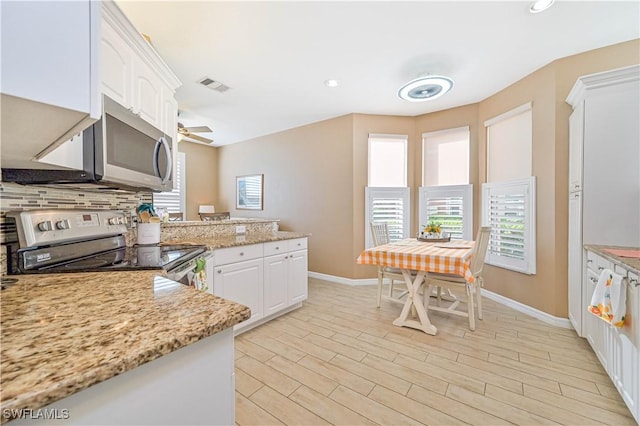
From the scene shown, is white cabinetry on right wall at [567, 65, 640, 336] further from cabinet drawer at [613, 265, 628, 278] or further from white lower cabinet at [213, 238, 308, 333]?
white lower cabinet at [213, 238, 308, 333]

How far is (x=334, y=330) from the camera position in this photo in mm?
2590

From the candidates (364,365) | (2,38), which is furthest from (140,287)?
(364,365)

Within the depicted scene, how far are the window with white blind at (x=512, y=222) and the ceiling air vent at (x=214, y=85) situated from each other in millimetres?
3576

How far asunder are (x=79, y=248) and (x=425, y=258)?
2.51 meters

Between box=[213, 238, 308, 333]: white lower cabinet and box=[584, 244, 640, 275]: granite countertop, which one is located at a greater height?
box=[584, 244, 640, 275]: granite countertop

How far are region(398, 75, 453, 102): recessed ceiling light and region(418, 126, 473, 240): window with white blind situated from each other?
1449mm

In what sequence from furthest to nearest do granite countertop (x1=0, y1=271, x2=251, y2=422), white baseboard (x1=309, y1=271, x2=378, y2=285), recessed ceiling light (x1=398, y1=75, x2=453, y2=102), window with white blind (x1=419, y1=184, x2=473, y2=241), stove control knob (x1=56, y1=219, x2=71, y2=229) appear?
1. white baseboard (x1=309, y1=271, x2=378, y2=285)
2. window with white blind (x1=419, y1=184, x2=473, y2=241)
3. recessed ceiling light (x1=398, y1=75, x2=453, y2=102)
4. stove control knob (x1=56, y1=219, x2=71, y2=229)
5. granite countertop (x1=0, y1=271, x2=251, y2=422)

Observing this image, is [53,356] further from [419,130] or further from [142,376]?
[419,130]

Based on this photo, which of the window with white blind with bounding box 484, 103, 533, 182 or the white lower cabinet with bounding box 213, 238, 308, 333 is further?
the window with white blind with bounding box 484, 103, 533, 182

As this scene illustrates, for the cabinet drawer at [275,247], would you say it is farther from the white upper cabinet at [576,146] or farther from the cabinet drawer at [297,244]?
the white upper cabinet at [576,146]

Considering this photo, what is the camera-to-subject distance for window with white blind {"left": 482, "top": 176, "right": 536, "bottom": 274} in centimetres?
289

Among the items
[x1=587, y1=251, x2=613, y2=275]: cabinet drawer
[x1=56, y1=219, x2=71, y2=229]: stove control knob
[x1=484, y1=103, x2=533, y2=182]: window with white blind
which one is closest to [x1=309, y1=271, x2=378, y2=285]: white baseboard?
[x1=484, y1=103, x2=533, y2=182]: window with white blind

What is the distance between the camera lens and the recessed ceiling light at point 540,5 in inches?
74.2

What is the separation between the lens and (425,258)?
8.04 feet
